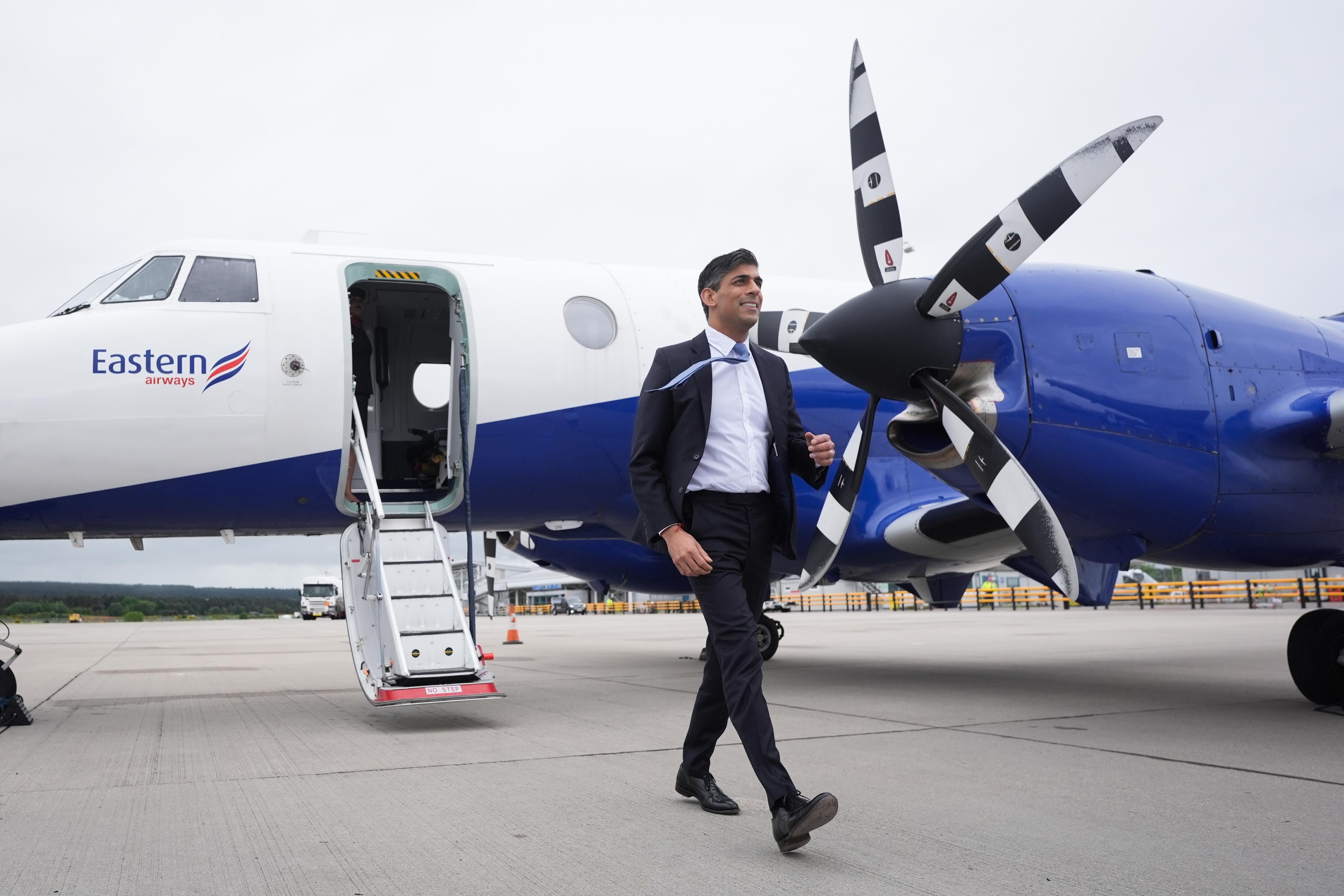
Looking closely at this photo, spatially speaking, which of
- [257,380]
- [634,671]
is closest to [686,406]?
[257,380]

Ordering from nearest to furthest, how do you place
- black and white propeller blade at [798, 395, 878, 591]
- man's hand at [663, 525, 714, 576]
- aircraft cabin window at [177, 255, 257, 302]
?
1. man's hand at [663, 525, 714, 576]
2. black and white propeller blade at [798, 395, 878, 591]
3. aircraft cabin window at [177, 255, 257, 302]

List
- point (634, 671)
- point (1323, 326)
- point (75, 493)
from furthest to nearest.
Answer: point (634, 671) < point (1323, 326) < point (75, 493)

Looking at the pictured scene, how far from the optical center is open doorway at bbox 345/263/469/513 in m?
8.70

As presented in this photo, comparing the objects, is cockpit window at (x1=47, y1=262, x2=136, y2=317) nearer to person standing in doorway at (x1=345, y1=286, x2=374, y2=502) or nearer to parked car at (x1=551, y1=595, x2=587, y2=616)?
person standing in doorway at (x1=345, y1=286, x2=374, y2=502)

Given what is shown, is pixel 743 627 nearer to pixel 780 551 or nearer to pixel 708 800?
pixel 780 551

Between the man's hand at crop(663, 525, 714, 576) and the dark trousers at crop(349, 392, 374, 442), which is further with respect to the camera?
the dark trousers at crop(349, 392, 374, 442)

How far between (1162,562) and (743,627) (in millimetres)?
5758

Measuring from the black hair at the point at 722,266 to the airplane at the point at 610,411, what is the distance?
6.97ft

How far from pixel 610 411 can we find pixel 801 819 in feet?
19.1

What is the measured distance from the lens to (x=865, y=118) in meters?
6.86

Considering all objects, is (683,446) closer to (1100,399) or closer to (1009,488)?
(1009,488)

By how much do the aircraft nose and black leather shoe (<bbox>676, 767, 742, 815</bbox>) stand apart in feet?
9.55

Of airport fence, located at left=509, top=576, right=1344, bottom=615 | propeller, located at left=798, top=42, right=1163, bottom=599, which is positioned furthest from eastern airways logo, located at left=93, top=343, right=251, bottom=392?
airport fence, located at left=509, top=576, right=1344, bottom=615

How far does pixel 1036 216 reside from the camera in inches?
228
